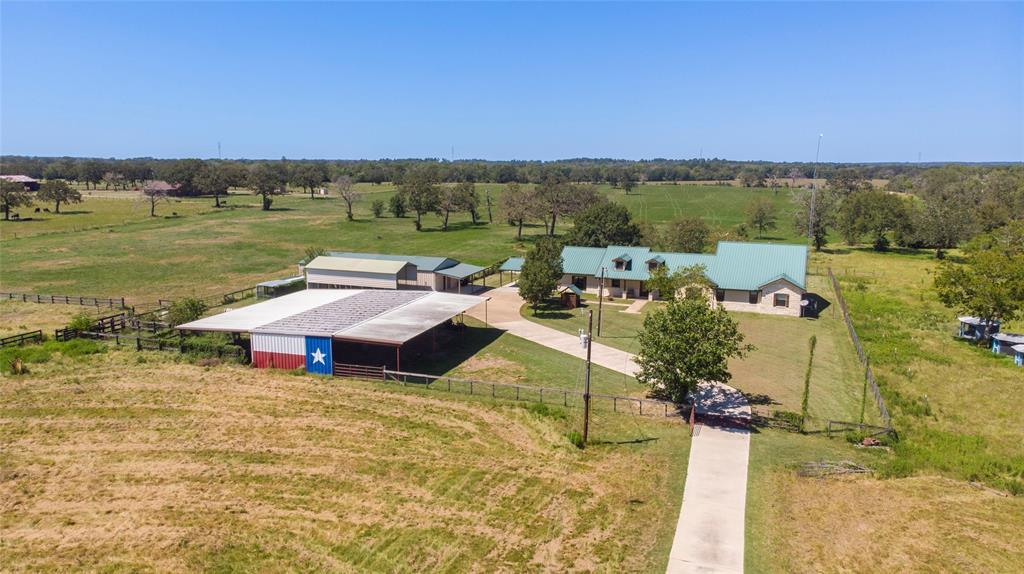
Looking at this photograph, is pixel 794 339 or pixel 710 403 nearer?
pixel 710 403

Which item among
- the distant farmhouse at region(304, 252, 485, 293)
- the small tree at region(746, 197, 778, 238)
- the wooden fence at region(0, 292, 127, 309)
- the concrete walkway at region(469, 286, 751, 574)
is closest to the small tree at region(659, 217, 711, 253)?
the distant farmhouse at region(304, 252, 485, 293)

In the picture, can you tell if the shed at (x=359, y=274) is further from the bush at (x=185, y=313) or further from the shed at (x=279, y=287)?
the bush at (x=185, y=313)

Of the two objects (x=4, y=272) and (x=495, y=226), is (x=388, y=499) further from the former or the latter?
(x=495, y=226)

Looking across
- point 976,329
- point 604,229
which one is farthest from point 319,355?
point 604,229

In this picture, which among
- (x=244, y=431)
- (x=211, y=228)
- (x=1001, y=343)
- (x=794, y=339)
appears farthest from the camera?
(x=211, y=228)

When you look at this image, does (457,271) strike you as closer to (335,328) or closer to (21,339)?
(335,328)

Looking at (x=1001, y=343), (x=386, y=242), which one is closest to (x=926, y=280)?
(x=1001, y=343)
